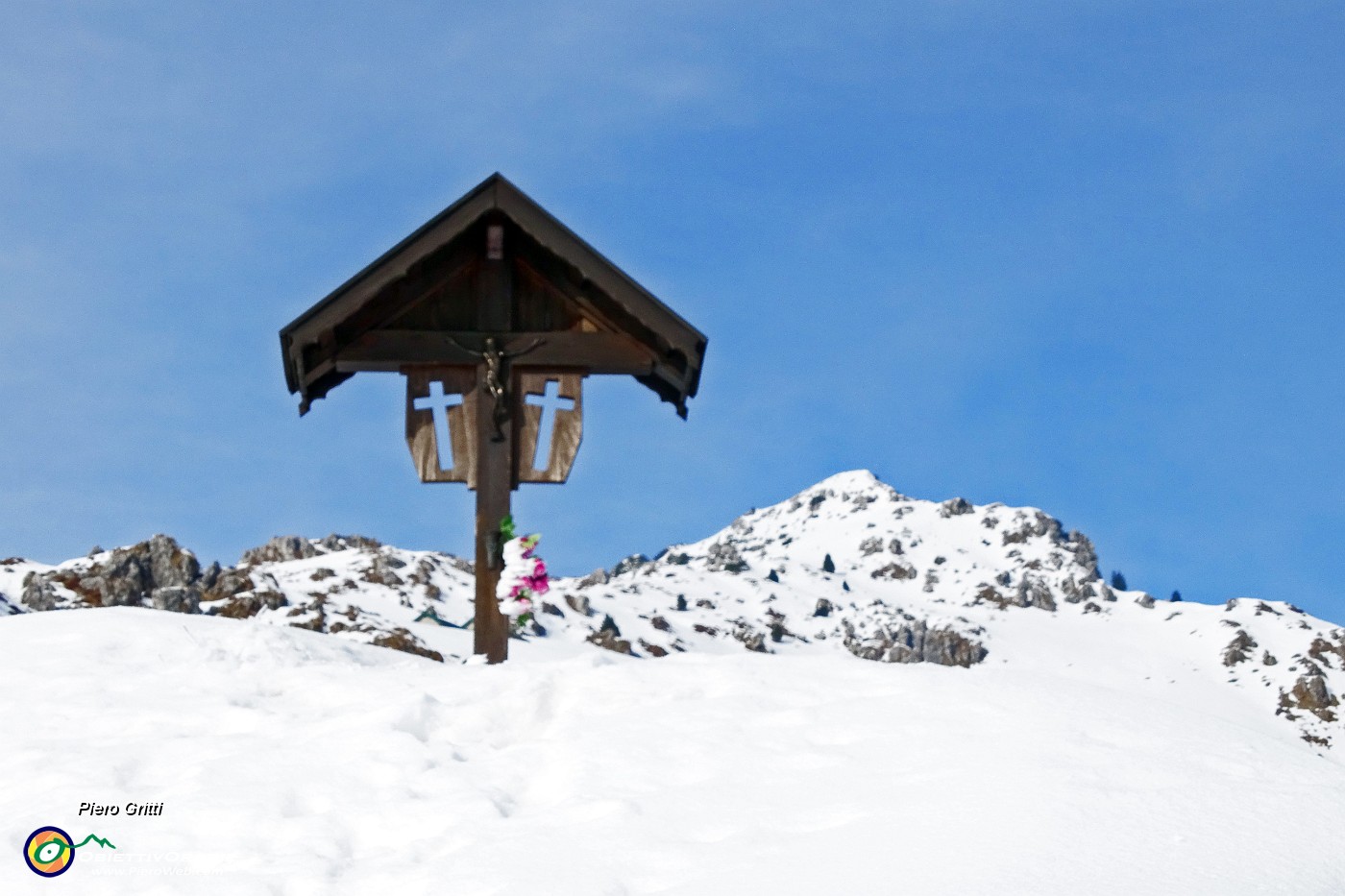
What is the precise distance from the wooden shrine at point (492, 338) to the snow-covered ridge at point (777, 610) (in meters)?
38.9

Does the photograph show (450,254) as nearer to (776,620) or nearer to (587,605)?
(587,605)

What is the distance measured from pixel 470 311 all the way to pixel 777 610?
139 metres

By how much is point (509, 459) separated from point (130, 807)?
6.62 m

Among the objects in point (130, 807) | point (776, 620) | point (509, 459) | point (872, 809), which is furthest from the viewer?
point (776, 620)

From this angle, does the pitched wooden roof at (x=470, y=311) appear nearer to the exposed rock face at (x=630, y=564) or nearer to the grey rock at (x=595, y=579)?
the grey rock at (x=595, y=579)

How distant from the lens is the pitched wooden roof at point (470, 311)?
14.7m

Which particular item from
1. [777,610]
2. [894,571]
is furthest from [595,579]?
[894,571]

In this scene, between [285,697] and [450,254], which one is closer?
[285,697]

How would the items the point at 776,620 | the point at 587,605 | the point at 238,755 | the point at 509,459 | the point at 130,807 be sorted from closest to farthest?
the point at 130,807, the point at 238,755, the point at 509,459, the point at 587,605, the point at 776,620

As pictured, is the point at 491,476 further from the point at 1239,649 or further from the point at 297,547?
the point at 1239,649

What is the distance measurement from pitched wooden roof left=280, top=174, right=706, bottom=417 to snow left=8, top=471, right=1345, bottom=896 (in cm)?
320

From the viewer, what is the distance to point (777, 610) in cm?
15262

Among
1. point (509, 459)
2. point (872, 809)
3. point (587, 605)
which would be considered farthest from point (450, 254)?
point (587, 605)

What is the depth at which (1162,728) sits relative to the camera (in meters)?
9.17
